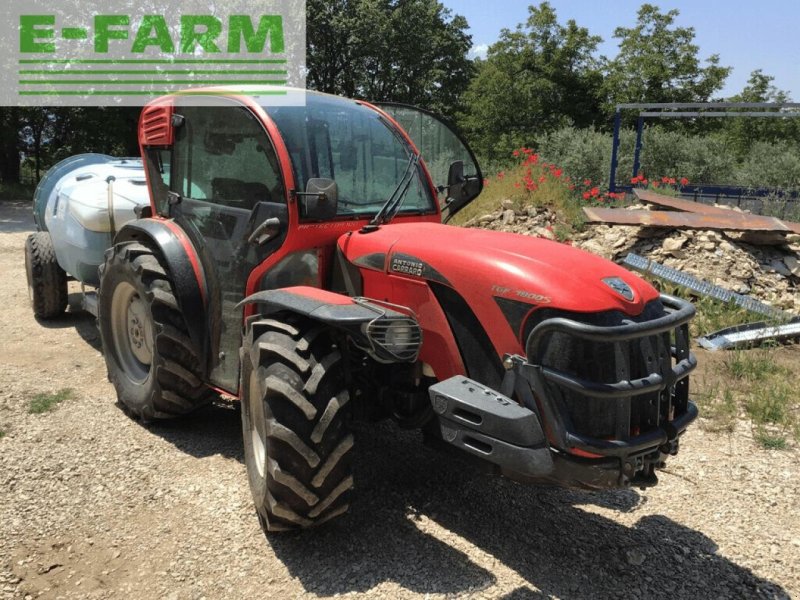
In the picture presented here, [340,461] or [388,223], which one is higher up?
[388,223]

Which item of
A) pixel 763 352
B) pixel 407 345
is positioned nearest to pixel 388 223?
pixel 407 345

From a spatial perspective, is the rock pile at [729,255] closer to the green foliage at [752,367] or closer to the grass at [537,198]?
the grass at [537,198]

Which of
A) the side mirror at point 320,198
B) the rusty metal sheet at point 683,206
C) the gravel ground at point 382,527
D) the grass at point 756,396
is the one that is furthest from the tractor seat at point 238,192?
the rusty metal sheet at point 683,206

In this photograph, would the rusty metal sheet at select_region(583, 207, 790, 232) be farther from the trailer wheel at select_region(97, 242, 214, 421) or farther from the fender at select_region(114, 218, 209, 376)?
the trailer wheel at select_region(97, 242, 214, 421)

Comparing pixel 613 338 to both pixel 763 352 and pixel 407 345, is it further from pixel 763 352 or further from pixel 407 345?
pixel 763 352

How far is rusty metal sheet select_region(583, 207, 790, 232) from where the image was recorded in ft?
21.6

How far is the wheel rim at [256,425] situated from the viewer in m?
3.07

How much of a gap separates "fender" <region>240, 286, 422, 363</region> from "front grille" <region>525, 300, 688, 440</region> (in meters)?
0.52

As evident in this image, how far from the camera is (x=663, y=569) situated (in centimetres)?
285

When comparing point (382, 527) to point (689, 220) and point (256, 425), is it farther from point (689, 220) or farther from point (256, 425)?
point (689, 220)

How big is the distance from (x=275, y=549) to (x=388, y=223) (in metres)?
1.68

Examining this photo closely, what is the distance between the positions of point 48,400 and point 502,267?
3.40m

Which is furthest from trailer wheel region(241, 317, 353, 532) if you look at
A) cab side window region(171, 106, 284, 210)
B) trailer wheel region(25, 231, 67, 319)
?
trailer wheel region(25, 231, 67, 319)

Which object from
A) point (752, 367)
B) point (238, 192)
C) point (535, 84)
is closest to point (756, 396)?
point (752, 367)
